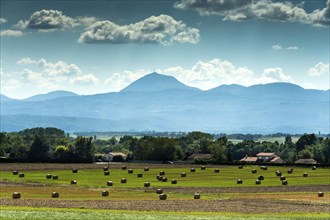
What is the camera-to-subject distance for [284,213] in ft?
183

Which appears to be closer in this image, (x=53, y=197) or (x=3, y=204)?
(x=3, y=204)

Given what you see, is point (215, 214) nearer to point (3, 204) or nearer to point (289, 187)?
point (3, 204)

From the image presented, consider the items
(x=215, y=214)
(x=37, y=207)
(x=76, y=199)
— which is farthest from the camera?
(x=76, y=199)

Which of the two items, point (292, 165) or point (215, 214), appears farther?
point (292, 165)

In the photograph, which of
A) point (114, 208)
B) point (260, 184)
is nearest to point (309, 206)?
point (114, 208)

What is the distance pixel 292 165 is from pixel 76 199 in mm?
104707

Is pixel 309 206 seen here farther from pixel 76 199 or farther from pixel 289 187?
pixel 289 187

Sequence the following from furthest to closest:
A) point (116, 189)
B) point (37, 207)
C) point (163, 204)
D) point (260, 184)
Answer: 1. point (260, 184)
2. point (116, 189)
3. point (163, 204)
4. point (37, 207)

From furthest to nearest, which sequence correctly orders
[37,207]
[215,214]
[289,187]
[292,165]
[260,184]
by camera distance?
[292,165], [260,184], [289,187], [37,207], [215,214]

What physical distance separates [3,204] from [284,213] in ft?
77.8

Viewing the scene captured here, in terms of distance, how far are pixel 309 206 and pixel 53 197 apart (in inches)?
980

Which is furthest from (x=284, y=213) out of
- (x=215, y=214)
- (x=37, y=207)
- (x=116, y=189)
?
(x=116, y=189)

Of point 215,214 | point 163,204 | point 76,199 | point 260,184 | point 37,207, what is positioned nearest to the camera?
point 215,214

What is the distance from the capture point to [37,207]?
57.1 meters
